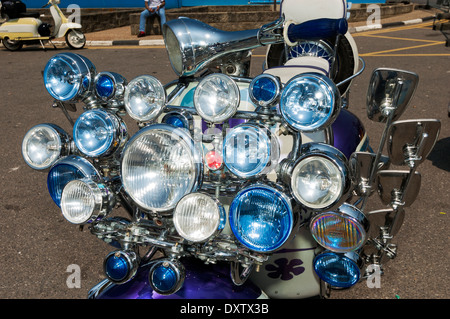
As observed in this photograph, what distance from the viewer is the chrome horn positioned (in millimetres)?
1700

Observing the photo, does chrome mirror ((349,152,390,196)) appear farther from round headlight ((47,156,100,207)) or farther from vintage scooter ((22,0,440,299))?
round headlight ((47,156,100,207))

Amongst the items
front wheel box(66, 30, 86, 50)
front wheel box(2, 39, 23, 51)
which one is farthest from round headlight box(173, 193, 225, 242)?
front wheel box(2, 39, 23, 51)

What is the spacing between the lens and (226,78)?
4.54 ft

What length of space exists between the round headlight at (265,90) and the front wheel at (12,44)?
1096cm

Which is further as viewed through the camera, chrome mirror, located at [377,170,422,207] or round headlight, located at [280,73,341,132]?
chrome mirror, located at [377,170,422,207]

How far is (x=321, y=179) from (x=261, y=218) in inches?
8.6

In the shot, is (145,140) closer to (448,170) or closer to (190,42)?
(190,42)

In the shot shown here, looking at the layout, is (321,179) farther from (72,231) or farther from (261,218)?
(72,231)

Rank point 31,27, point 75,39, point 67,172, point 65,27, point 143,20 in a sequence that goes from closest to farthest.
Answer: point 67,172 → point 31,27 → point 65,27 → point 75,39 → point 143,20

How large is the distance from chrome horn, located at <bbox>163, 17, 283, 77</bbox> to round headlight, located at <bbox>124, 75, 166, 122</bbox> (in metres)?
0.24

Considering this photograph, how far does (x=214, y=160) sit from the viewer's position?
138 centimetres

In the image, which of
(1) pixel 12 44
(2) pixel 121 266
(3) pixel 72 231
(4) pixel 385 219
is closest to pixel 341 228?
(4) pixel 385 219

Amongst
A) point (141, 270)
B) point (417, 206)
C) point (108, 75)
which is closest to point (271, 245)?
point (141, 270)

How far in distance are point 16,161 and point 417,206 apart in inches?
150
